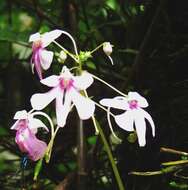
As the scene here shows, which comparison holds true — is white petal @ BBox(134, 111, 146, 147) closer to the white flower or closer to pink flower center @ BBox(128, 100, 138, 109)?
pink flower center @ BBox(128, 100, 138, 109)

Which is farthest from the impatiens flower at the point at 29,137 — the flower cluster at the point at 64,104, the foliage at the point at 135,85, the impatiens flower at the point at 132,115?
the foliage at the point at 135,85

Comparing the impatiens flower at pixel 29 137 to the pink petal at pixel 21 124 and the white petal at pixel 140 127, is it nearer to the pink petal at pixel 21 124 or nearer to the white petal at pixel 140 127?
the pink petal at pixel 21 124

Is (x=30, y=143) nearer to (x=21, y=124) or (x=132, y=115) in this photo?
(x=21, y=124)

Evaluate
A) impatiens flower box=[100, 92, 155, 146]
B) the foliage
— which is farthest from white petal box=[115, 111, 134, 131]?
the foliage

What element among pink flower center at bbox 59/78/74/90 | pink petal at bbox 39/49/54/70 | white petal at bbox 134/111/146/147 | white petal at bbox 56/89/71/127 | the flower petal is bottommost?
the flower petal

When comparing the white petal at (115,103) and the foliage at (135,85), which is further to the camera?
the foliage at (135,85)

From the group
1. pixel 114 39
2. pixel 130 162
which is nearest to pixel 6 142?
pixel 130 162

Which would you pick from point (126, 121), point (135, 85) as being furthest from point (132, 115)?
point (135, 85)

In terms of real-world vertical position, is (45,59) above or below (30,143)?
above
